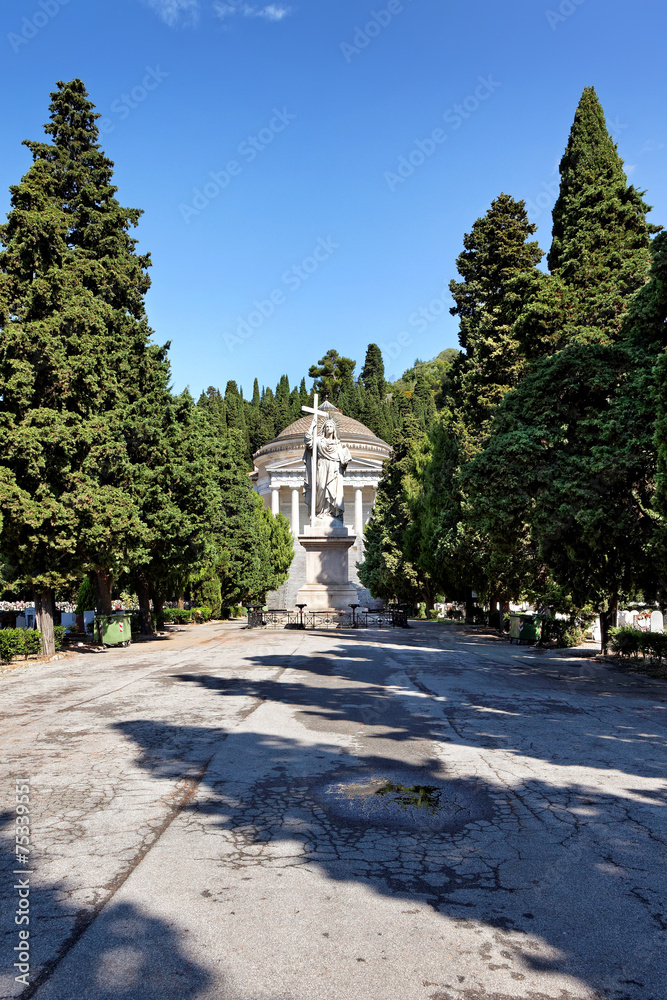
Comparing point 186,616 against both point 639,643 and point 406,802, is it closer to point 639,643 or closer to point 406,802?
point 639,643

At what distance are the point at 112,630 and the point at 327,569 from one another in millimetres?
10538

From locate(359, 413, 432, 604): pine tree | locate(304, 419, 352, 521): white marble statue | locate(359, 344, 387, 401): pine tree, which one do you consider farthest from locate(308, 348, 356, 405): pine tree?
locate(304, 419, 352, 521): white marble statue

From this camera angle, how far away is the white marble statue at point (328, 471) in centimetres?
3005

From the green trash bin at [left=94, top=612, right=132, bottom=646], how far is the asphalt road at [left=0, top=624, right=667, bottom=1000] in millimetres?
11264

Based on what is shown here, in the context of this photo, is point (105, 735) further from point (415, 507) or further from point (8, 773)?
point (415, 507)

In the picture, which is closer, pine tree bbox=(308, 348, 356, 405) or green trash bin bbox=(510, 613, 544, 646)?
green trash bin bbox=(510, 613, 544, 646)

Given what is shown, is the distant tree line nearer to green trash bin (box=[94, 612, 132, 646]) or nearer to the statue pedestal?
the statue pedestal

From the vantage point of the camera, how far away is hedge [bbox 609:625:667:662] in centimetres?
1470

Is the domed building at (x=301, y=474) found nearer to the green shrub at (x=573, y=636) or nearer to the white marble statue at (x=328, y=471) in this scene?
the white marble statue at (x=328, y=471)

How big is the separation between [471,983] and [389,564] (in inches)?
1541

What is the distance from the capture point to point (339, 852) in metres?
4.21

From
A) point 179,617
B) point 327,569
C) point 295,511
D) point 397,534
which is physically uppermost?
point 295,511

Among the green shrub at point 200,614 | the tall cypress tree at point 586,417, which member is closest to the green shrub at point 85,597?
the green shrub at point 200,614

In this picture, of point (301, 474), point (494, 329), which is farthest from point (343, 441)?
point (494, 329)
